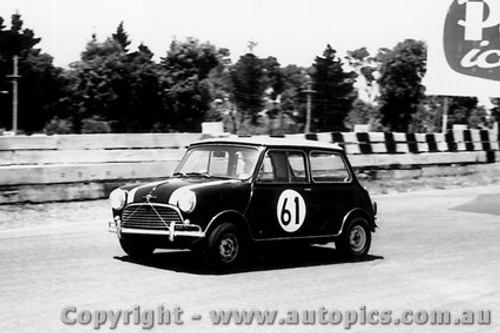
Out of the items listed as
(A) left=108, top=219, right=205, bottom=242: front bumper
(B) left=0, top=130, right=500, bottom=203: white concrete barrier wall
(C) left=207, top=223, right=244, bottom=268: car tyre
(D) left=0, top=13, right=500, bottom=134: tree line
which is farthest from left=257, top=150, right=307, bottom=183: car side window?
(D) left=0, top=13, right=500, bottom=134: tree line

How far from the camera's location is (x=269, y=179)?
8.98 metres

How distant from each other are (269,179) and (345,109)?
118122 millimetres

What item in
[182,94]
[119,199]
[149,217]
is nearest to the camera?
[149,217]

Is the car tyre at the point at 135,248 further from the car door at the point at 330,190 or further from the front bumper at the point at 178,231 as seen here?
the car door at the point at 330,190

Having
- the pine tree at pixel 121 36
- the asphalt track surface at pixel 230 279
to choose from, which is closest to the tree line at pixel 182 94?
the pine tree at pixel 121 36

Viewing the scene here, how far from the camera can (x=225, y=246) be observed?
843 centimetres

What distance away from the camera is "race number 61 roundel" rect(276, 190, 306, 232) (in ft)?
29.5

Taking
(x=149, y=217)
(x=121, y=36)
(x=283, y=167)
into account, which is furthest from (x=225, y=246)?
(x=121, y=36)

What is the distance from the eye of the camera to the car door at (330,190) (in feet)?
31.0

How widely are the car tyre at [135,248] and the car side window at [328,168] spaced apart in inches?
83.0

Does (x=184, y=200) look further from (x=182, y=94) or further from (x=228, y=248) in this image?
(x=182, y=94)

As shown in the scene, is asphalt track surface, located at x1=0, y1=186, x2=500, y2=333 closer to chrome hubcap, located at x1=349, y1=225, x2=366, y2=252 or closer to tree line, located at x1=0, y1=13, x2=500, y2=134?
chrome hubcap, located at x1=349, y1=225, x2=366, y2=252

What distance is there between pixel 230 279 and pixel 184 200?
0.93m

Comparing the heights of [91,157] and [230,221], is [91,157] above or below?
above
